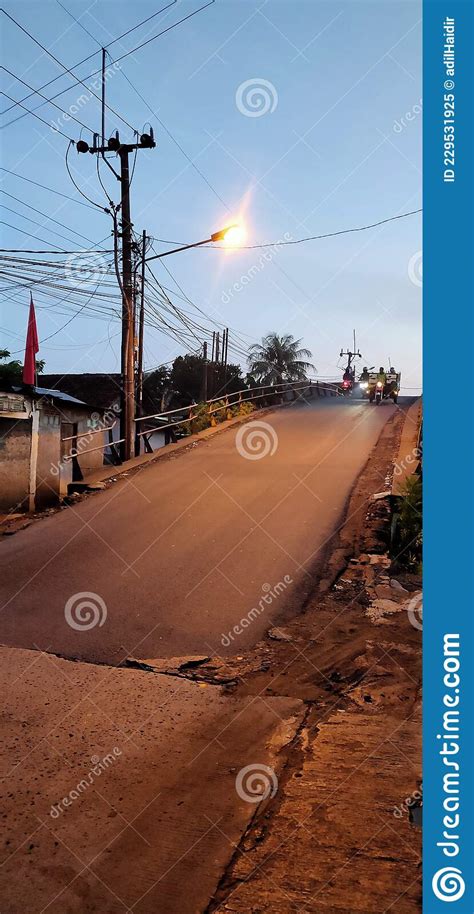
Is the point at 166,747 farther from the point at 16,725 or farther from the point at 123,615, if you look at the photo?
the point at 123,615

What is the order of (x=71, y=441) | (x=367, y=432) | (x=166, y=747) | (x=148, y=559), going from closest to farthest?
(x=166, y=747), (x=148, y=559), (x=71, y=441), (x=367, y=432)

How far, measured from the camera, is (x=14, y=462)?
46.8 feet

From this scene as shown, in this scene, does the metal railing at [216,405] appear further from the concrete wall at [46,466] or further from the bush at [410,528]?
the bush at [410,528]

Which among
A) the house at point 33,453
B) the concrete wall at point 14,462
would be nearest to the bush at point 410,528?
the house at point 33,453

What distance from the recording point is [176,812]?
4035 mm

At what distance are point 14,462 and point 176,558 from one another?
6.35m

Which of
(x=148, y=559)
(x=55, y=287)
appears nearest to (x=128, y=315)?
(x=55, y=287)

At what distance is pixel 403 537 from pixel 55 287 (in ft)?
41.3

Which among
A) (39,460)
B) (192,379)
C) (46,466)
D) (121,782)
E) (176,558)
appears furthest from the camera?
(192,379)

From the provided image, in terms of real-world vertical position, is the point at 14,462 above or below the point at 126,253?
below

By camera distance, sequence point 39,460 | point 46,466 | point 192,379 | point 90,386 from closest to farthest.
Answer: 1. point 39,460
2. point 46,466
3. point 90,386
4. point 192,379

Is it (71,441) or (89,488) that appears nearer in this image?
(89,488)

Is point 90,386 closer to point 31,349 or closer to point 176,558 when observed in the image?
point 31,349

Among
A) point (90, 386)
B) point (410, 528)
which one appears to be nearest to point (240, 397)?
point (90, 386)
